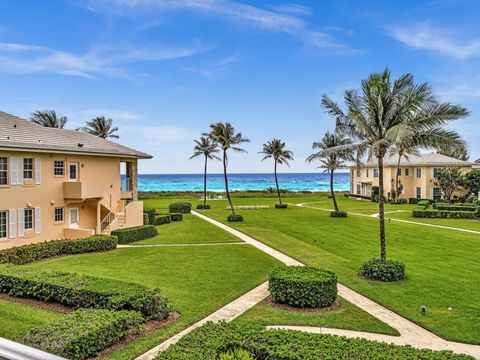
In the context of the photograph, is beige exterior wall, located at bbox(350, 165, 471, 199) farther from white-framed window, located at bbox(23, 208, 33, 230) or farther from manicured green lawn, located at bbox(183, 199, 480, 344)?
white-framed window, located at bbox(23, 208, 33, 230)

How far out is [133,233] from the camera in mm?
23828

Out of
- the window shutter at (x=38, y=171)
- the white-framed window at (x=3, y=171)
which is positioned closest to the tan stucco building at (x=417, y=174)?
the window shutter at (x=38, y=171)

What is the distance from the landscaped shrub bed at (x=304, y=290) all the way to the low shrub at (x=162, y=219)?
2210cm

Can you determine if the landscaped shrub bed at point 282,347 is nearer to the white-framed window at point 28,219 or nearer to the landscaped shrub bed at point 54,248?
the landscaped shrub bed at point 54,248

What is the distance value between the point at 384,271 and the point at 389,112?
20.5 ft

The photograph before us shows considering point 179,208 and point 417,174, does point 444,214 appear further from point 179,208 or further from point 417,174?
point 179,208

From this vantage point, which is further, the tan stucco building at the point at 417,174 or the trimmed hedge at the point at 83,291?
the tan stucco building at the point at 417,174

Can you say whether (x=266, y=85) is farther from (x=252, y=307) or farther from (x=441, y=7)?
(x=252, y=307)

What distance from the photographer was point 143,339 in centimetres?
890

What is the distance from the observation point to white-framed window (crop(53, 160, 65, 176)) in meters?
22.0

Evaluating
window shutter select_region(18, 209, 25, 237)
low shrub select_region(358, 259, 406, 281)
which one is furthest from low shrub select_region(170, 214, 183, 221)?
low shrub select_region(358, 259, 406, 281)

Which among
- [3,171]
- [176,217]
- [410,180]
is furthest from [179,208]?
[410,180]

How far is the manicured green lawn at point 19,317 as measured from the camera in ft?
30.1

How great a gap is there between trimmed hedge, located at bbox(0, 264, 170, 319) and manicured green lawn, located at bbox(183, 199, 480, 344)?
725cm
